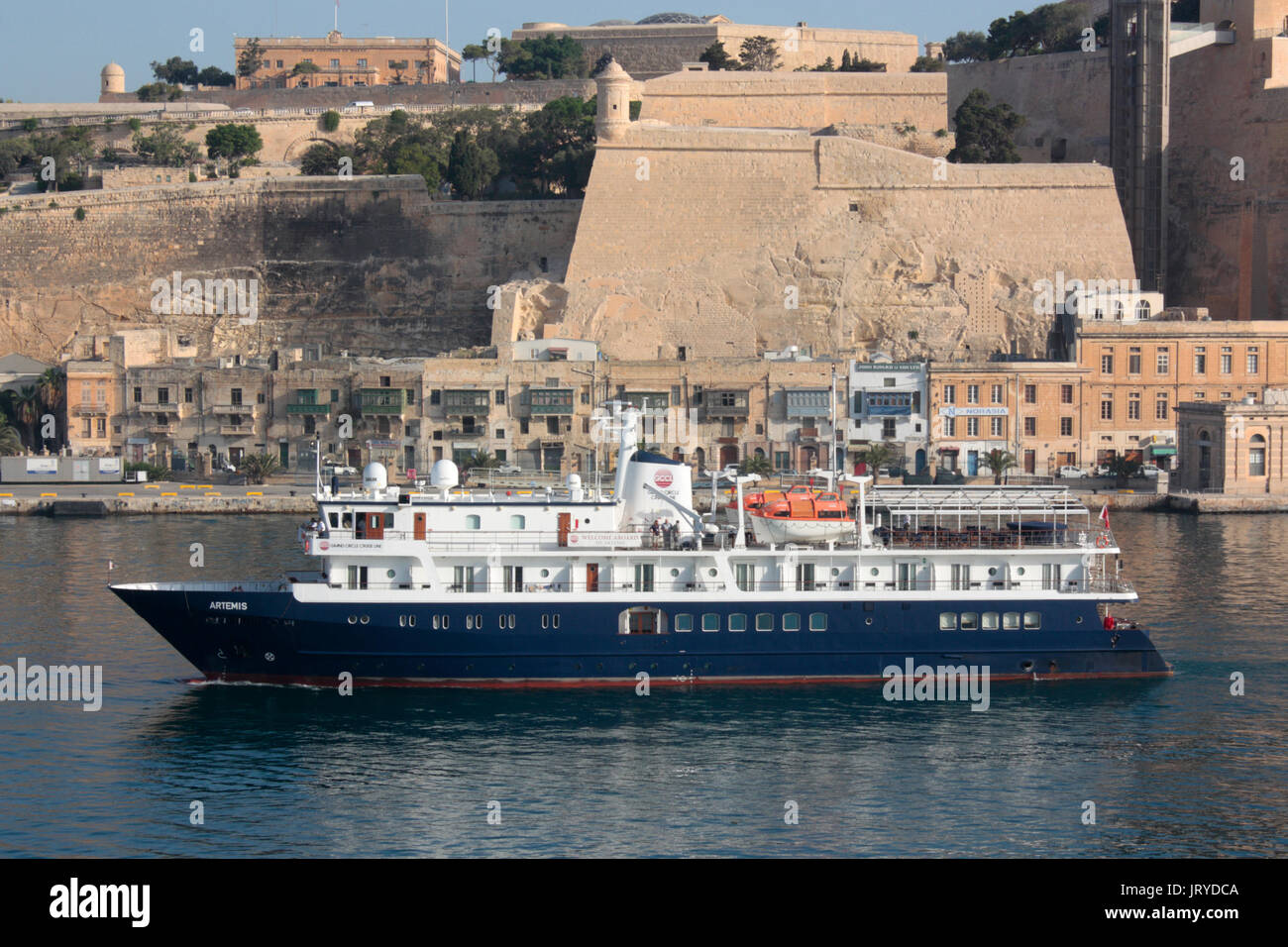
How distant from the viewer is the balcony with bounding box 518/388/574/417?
55531 millimetres

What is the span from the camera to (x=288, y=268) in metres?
67.2

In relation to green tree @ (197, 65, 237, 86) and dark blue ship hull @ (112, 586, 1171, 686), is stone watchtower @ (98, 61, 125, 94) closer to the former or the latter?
green tree @ (197, 65, 237, 86)

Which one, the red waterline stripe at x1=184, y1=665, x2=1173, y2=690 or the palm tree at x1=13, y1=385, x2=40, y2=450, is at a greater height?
the palm tree at x1=13, y1=385, x2=40, y2=450

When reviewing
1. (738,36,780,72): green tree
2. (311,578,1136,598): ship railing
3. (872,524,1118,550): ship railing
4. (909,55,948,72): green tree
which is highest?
(738,36,780,72): green tree

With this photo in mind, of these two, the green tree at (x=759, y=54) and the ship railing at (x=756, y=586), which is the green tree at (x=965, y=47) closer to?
the green tree at (x=759, y=54)

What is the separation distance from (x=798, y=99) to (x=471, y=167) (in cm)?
1198

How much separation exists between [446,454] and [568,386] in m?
4.17

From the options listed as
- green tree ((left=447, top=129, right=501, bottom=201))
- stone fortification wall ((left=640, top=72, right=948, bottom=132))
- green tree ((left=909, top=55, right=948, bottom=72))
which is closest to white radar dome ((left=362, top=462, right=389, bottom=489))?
stone fortification wall ((left=640, top=72, right=948, bottom=132))

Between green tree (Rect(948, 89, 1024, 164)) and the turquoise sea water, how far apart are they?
112 feet

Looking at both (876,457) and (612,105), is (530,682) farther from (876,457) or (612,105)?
(612,105)

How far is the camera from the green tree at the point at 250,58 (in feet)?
284

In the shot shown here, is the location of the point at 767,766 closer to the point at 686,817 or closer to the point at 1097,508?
the point at 686,817

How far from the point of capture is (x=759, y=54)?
74.4 m

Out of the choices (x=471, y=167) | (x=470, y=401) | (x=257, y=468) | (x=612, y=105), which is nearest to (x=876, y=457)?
(x=470, y=401)
